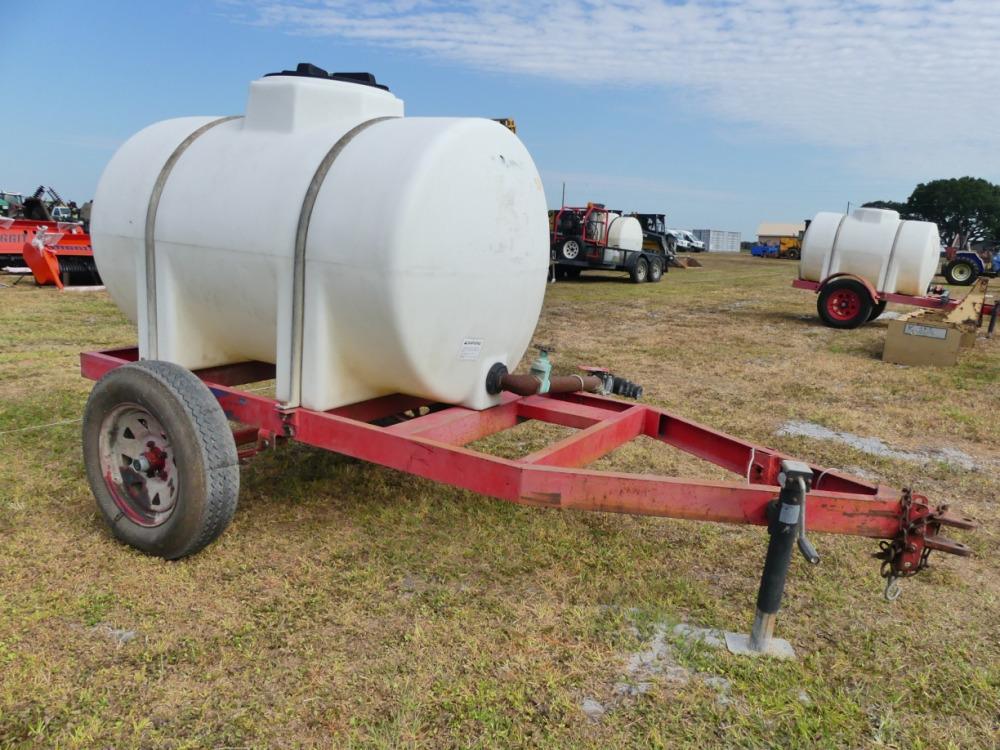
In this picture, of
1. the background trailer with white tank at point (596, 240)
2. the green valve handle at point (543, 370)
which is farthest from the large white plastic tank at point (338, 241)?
the background trailer with white tank at point (596, 240)

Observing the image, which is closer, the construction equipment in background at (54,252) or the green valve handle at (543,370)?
the green valve handle at (543,370)

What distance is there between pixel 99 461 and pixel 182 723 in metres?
1.55

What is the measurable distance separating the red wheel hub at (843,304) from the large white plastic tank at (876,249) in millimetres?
327

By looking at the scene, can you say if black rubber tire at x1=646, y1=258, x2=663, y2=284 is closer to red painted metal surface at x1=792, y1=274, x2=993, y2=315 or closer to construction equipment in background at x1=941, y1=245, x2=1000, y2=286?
red painted metal surface at x1=792, y1=274, x2=993, y2=315

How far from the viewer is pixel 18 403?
5520 mm

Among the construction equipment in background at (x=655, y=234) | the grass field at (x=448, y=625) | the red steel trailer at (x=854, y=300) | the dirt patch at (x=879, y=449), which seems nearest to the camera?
the grass field at (x=448, y=625)

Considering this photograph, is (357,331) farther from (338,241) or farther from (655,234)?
(655,234)

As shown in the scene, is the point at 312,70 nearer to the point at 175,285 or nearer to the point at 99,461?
the point at 175,285

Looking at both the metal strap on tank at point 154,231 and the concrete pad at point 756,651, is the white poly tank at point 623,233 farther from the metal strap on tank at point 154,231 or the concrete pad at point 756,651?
the concrete pad at point 756,651

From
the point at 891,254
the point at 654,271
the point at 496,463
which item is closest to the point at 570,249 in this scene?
the point at 654,271

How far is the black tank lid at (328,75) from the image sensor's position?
340 centimetres

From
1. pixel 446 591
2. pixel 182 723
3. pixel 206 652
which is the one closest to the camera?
pixel 182 723

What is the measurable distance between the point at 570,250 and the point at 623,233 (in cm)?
148

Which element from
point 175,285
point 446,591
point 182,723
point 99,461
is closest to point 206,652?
point 182,723
